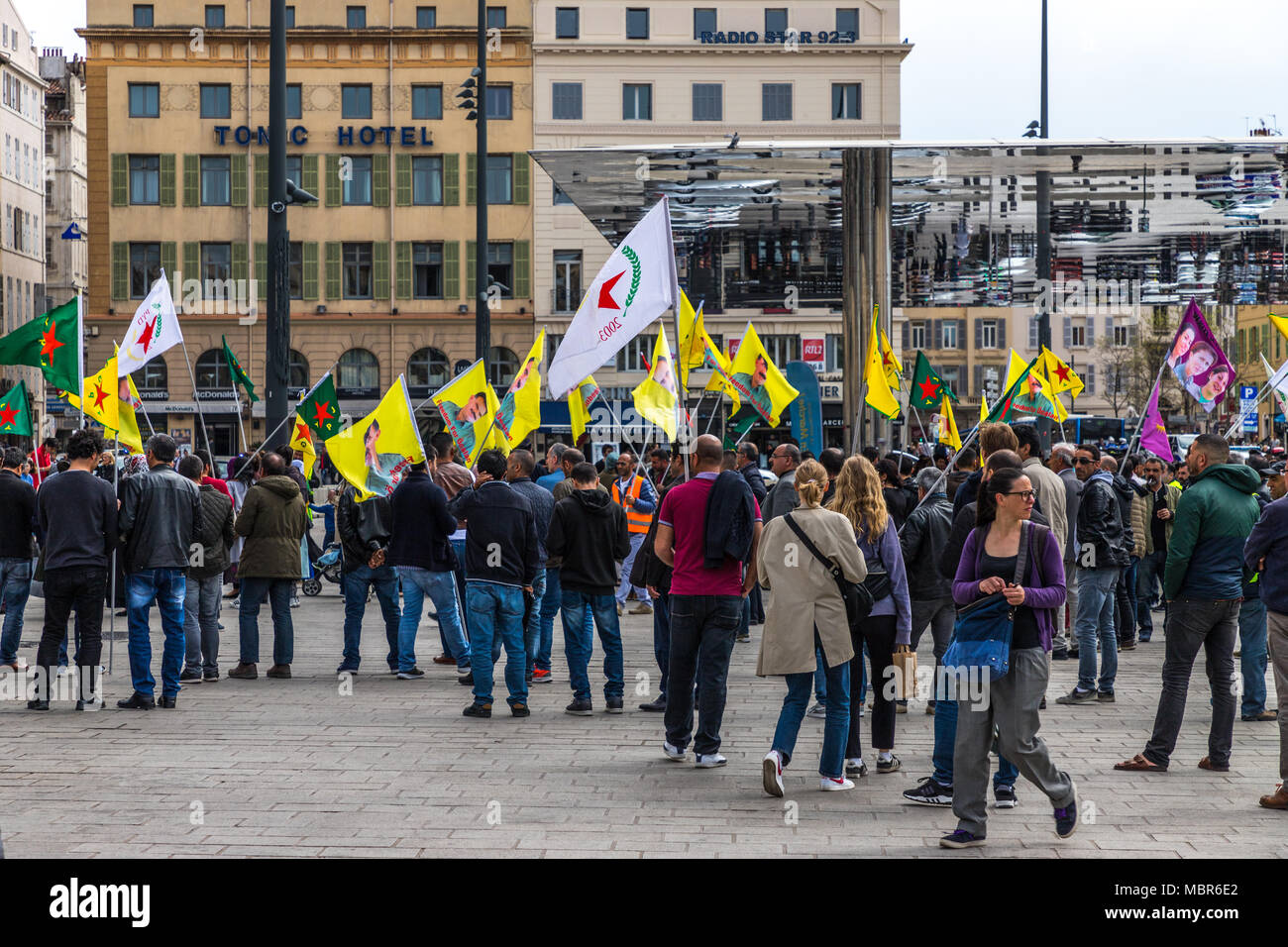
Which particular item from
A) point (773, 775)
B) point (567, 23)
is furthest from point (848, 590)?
point (567, 23)

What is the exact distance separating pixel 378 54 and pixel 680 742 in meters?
49.6

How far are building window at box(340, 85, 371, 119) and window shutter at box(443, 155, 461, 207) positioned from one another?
3.30m

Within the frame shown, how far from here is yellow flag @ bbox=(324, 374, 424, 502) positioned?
517 inches

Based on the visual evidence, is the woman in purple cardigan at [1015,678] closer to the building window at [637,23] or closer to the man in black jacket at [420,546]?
the man in black jacket at [420,546]

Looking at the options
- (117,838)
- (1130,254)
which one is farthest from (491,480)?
(1130,254)

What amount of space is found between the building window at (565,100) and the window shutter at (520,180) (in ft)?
6.98

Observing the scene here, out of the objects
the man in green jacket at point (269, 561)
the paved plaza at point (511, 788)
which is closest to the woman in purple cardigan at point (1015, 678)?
the paved plaza at point (511, 788)

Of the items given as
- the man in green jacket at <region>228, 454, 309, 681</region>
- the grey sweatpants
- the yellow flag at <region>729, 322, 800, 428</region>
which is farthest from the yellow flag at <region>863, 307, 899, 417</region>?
the grey sweatpants

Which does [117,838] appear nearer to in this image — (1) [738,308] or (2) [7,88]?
(1) [738,308]

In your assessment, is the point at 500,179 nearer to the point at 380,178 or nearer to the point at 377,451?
the point at 380,178

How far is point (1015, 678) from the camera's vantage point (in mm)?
7203

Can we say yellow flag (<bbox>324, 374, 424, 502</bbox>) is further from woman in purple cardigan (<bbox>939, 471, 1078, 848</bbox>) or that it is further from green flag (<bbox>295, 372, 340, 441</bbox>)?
woman in purple cardigan (<bbox>939, 471, 1078, 848</bbox>)

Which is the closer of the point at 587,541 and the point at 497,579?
the point at 497,579

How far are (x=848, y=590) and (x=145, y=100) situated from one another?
51.8 meters
